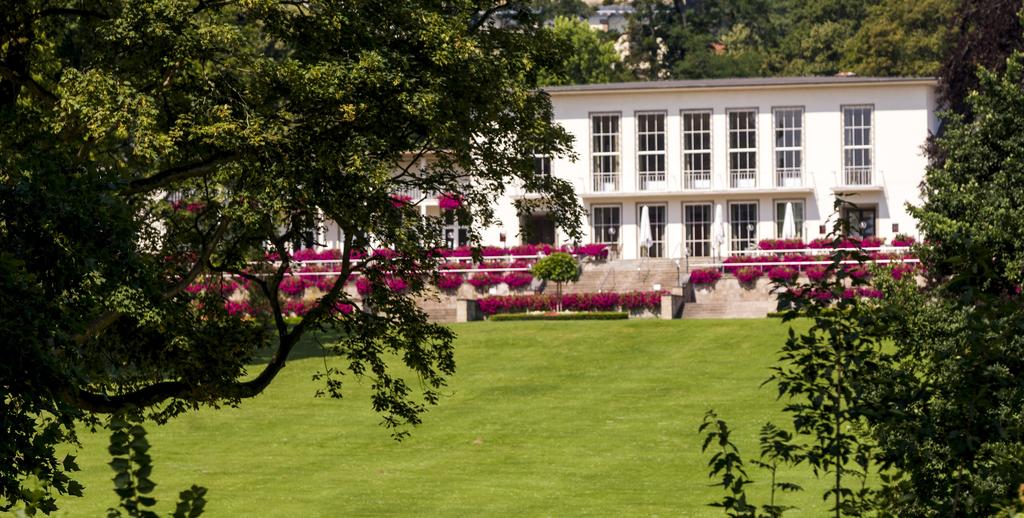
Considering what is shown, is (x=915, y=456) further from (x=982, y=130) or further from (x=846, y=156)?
(x=846, y=156)

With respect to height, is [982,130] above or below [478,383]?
above

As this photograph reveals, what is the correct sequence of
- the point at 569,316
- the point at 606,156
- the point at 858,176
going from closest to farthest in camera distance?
the point at 569,316 → the point at 858,176 → the point at 606,156

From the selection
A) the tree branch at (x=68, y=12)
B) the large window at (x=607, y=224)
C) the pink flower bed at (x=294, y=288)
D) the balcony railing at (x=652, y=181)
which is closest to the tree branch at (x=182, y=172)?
the tree branch at (x=68, y=12)

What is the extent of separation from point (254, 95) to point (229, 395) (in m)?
3.07

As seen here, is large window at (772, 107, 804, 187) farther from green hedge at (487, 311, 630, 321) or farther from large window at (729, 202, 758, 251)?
green hedge at (487, 311, 630, 321)

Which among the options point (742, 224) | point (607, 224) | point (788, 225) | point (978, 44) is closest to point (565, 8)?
point (607, 224)

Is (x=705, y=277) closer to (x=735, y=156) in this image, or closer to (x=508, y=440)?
(x=735, y=156)

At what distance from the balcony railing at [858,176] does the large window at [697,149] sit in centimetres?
459

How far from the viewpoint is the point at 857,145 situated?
51750 millimetres

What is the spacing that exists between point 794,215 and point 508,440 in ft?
91.2

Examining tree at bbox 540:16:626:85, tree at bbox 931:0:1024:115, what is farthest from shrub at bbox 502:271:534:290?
tree at bbox 540:16:626:85

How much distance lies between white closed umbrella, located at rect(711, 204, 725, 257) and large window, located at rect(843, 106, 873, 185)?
170 inches

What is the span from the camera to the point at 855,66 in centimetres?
7281

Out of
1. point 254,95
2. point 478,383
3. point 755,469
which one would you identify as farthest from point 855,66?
point 254,95
